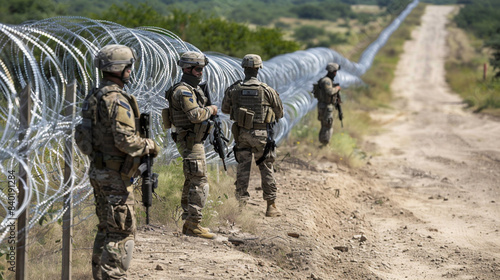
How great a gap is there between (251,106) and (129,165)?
2.61 metres

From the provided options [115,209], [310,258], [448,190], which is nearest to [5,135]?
[115,209]

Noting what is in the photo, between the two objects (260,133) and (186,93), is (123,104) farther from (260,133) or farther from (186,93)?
(260,133)

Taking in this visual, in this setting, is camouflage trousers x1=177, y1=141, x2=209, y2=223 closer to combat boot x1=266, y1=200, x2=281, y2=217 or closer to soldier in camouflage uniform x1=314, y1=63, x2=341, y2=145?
combat boot x1=266, y1=200, x2=281, y2=217

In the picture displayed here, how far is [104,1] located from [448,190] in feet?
170

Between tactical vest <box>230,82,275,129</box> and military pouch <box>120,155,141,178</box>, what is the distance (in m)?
2.50

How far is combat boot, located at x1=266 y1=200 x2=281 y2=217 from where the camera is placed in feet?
22.1

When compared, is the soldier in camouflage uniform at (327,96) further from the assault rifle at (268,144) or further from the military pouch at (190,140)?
the military pouch at (190,140)

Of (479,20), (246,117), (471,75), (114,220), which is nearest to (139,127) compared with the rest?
(114,220)

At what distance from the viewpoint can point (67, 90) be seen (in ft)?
13.3

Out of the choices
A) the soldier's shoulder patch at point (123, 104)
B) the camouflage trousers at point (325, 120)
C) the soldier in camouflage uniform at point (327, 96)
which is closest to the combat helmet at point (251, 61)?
the soldier's shoulder patch at point (123, 104)

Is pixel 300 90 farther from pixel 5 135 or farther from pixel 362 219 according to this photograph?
pixel 5 135

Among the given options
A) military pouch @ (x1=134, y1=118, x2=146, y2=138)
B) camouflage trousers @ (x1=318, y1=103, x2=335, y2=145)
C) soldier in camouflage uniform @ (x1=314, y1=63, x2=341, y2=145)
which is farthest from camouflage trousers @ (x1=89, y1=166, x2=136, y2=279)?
camouflage trousers @ (x1=318, y1=103, x2=335, y2=145)

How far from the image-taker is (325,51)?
13945 mm

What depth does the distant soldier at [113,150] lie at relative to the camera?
12.6 feet
